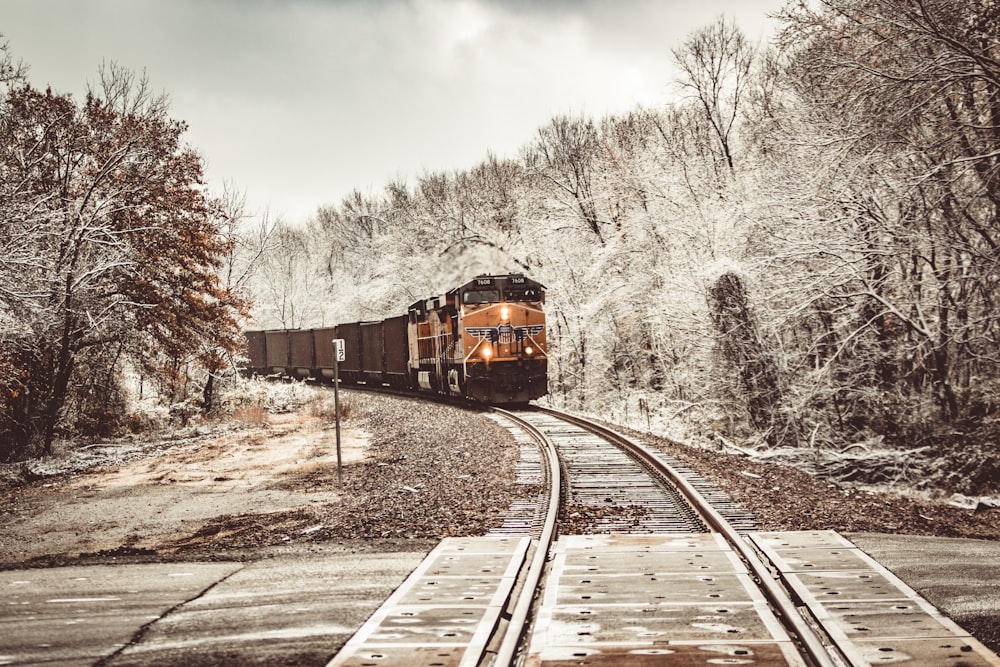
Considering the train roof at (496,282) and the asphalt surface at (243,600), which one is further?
the train roof at (496,282)

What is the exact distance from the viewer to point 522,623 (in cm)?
493

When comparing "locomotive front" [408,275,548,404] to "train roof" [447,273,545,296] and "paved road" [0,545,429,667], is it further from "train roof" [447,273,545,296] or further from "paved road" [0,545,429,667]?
"paved road" [0,545,429,667]

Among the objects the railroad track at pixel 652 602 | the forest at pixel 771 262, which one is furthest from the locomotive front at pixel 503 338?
the railroad track at pixel 652 602

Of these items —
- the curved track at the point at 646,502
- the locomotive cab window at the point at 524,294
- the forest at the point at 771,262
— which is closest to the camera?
the curved track at the point at 646,502

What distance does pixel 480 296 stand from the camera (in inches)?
813

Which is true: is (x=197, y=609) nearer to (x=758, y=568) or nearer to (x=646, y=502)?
(x=758, y=568)

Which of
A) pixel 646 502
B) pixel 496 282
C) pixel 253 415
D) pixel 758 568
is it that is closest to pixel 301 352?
pixel 253 415


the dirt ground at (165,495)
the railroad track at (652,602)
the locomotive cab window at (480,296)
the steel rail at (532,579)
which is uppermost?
the locomotive cab window at (480,296)

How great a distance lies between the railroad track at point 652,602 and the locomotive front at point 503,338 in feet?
39.5

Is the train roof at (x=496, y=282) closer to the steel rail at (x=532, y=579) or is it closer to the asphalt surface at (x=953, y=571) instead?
the steel rail at (x=532, y=579)

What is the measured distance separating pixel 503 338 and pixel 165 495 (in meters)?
10.8

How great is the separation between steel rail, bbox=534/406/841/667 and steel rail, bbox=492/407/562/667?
1.60 meters

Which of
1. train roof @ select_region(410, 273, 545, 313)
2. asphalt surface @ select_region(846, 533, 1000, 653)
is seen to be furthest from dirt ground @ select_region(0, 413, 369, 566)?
asphalt surface @ select_region(846, 533, 1000, 653)

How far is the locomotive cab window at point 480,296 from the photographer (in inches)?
808
